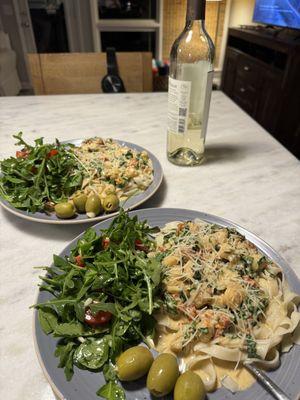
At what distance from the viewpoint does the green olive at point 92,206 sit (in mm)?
838

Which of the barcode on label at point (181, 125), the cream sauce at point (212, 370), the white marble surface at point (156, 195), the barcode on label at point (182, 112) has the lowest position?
the white marble surface at point (156, 195)

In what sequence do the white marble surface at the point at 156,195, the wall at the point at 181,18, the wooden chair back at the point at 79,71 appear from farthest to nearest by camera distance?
the wall at the point at 181,18 < the wooden chair back at the point at 79,71 < the white marble surface at the point at 156,195

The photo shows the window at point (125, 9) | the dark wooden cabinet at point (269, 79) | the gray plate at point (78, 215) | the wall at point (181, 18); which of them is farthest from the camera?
the window at point (125, 9)

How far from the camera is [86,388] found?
49cm

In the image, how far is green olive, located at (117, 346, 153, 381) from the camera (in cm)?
49

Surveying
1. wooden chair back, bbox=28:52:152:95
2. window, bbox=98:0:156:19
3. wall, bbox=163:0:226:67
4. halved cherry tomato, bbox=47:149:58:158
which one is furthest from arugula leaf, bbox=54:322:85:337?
window, bbox=98:0:156:19

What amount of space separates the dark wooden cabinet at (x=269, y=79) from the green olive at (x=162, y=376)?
293cm

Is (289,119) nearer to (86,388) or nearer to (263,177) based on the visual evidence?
(263,177)

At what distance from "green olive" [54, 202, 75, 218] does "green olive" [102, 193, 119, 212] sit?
0.29 feet

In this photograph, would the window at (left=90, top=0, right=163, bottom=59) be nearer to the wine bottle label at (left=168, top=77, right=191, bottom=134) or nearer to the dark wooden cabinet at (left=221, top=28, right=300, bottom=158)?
the dark wooden cabinet at (left=221, top=28, right=300, bottom=158)

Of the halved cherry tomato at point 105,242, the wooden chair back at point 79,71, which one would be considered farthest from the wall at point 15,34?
the halved cherry tomato at point 105,242

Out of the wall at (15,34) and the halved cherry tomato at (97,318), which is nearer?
the halved cherry tomato at (97,318)

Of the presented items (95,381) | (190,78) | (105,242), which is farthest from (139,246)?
(190,78)

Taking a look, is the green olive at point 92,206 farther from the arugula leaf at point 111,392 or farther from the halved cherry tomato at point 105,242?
the arugula leaf at point 111,392
